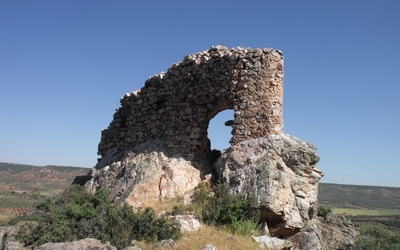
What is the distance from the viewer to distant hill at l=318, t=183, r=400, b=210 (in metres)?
88.4

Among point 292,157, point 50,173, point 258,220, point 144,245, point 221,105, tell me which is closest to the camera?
point 144,245

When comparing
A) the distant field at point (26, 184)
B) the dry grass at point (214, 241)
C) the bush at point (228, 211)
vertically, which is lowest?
the distant field at point (26, 184)

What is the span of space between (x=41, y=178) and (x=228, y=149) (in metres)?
85.9

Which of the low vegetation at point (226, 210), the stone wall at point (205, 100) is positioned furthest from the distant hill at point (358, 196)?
the low vegetation at point (226, 210)

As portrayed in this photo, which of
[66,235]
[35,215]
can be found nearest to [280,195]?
[66,235]

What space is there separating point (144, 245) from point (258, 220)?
2652mm

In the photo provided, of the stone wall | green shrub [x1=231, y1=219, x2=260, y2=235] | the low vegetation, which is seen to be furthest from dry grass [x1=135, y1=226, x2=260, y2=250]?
the stone wall

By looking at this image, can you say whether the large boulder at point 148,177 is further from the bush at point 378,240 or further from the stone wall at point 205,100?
the bush at point 378,240

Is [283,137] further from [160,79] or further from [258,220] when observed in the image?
[160,79]

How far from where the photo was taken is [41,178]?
85000mm

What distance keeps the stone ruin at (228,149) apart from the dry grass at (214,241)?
0.46m

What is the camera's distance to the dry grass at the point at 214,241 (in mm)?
6488

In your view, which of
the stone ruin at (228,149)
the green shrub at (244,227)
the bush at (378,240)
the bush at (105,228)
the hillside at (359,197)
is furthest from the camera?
the hillside at (359,197)

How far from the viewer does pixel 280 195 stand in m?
8.05
